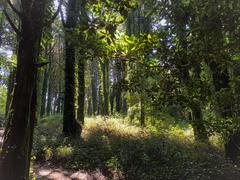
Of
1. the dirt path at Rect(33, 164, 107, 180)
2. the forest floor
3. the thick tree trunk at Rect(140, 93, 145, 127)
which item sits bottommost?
the dirt path at Rect(33, 164, 107, 180)

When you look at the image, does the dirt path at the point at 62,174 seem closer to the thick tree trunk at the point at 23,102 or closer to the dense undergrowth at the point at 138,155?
the dense undergrowth at the point at 138,155

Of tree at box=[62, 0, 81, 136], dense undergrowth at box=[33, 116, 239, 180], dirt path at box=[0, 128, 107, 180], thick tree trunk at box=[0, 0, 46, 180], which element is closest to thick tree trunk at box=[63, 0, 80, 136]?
tree at box=[62, 0, 81, 136]

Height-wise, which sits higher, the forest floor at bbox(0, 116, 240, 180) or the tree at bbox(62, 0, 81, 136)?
the tree at bbox(62, 0, 81, 136)

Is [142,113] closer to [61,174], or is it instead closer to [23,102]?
[61,174]

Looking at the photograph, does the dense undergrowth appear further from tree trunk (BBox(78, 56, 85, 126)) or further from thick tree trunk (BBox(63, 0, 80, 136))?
tree trunk (BBox(78, 56, 85, 126))

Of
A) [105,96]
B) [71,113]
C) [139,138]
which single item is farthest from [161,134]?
[105,96]

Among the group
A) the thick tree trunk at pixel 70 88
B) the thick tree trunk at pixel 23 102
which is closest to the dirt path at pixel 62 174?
the thick tree trunk at pixel 70 88

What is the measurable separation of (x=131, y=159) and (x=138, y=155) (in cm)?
29

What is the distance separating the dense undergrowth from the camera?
241 inches

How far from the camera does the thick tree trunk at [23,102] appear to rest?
2492 millimetres

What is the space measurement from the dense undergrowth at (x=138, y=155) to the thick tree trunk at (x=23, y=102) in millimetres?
4075

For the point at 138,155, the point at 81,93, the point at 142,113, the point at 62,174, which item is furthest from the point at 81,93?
the point at 62,174

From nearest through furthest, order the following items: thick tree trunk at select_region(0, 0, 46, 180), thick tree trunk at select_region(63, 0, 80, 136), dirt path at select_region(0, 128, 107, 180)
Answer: thick tree trunk at select_region(0, 0, 46, 180), dirt path at select_region(0, 128, 107, 180), thick tree trunk at select_region(63, 0, 80, 136)

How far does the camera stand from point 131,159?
682cm
